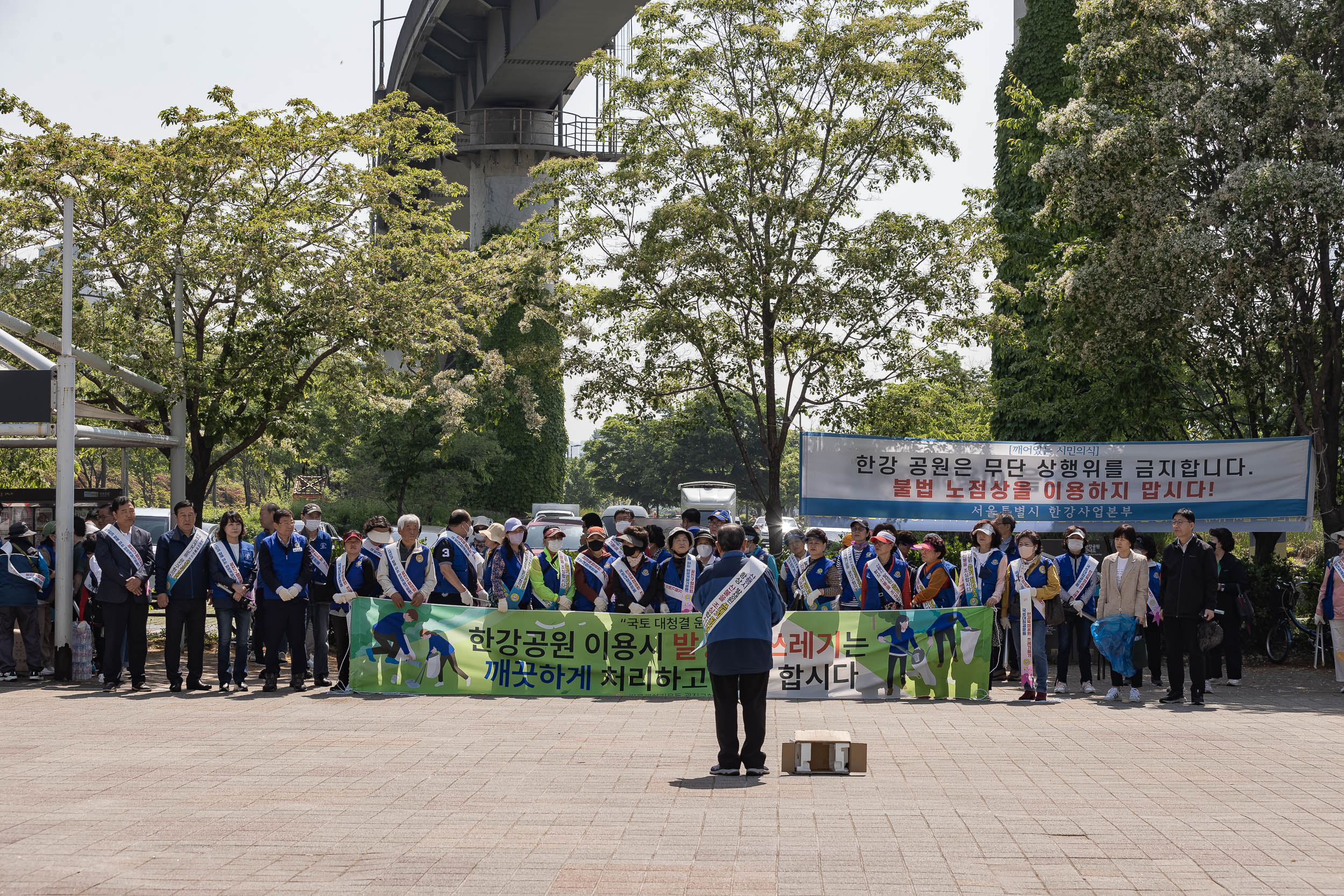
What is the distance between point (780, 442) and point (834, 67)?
556 cm

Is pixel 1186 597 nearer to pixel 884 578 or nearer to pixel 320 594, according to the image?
pixel 884 578

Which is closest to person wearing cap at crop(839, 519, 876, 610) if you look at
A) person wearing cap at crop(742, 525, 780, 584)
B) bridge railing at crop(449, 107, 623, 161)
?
person wearing cap at crop(742, 525, 780, 584)

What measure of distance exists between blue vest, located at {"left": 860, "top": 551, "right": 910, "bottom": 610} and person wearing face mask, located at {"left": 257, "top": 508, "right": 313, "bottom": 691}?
568cm

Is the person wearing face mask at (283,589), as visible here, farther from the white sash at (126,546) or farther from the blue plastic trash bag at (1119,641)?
the blue plastic trash bag at (1119,641)

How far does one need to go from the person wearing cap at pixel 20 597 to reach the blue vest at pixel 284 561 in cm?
278

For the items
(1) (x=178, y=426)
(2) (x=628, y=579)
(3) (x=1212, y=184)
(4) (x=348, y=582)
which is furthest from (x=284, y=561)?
(3) (x=1212, y=184)

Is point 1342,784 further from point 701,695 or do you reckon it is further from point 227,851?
point 227,851

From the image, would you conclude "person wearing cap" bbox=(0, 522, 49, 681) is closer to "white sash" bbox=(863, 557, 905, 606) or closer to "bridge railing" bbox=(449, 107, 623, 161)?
"white sash" bbox=(863, 557, 905, 606)

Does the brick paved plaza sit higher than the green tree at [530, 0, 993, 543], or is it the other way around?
the green tree at [530, 0, 993, 543]

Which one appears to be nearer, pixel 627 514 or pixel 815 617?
pixel 815 617

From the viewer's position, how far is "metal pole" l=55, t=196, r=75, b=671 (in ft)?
47.8

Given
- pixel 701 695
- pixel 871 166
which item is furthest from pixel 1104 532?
pixel 701 695

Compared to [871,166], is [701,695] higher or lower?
lower

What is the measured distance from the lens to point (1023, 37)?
1029 inches
